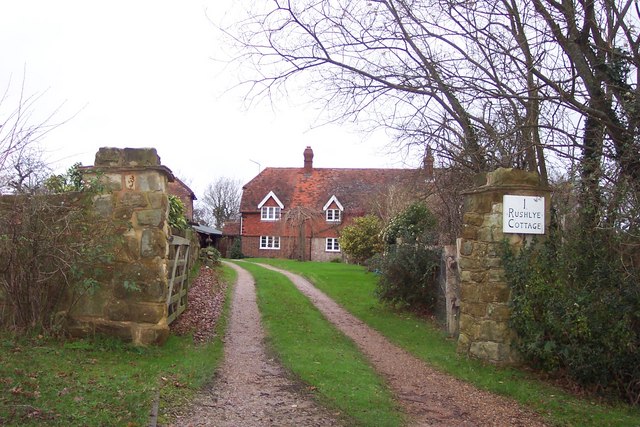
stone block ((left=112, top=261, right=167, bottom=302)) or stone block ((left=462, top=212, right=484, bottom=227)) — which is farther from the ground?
stone block ((left=462, top=212, right=484, bottom=227))

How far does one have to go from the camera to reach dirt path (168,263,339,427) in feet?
18.1

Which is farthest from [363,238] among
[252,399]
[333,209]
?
[252,399]

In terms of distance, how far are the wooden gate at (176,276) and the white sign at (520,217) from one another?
16.9 ft

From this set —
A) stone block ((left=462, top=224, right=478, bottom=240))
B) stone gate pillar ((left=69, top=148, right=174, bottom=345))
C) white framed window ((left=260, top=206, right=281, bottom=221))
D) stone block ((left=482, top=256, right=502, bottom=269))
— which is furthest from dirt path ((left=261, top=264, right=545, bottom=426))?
white framed window ((left=260, top=206, right=281, bottom=221))

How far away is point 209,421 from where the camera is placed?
17.9 feet

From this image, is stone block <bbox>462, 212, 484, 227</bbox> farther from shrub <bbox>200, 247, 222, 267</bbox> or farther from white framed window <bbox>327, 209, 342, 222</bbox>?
white framed window <bbox>327, 209, 342, 222</bbox>

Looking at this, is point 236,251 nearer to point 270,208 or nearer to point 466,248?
point 270,208

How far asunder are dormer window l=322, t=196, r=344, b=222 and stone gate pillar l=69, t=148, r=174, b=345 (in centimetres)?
3662

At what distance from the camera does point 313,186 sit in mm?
47531

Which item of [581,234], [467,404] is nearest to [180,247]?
[467,404]

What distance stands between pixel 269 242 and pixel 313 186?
5948 millimetres

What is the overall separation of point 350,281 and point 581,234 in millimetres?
14633

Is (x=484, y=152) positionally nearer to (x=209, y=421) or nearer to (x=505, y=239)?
(x=505, y=239)

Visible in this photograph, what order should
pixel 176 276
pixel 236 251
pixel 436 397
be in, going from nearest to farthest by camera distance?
pixel 436 397
pixel 176 276
pixel 236 251
